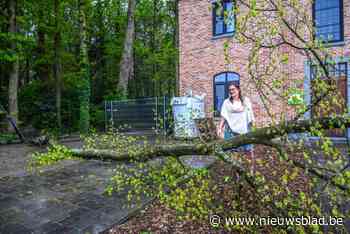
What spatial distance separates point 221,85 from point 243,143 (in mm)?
9607

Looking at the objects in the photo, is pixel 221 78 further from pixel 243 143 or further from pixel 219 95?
pixel 243 143

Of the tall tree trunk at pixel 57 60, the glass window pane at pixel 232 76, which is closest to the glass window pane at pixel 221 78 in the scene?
the glass window pane at pixel 232 76

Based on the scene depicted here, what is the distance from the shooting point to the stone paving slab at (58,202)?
3314mm

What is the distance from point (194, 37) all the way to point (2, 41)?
8062 mm

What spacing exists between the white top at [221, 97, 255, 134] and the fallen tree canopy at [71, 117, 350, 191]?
186 cm

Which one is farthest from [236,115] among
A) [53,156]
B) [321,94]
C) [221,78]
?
[221,78]

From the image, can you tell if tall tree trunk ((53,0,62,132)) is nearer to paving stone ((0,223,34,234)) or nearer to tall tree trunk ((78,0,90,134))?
tall tree trunk ((78,0,90,134))

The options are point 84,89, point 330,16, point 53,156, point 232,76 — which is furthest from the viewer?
point 84,89

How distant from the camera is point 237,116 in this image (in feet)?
13.2

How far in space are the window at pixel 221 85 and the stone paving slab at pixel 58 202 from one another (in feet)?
21.0

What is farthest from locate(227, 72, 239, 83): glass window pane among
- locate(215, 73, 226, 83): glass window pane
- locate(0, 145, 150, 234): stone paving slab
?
locate(0, 145, 150, 234): stone paving slab

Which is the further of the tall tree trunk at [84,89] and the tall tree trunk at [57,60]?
the tall tree trunk at [57,60]

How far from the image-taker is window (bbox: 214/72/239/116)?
36.8 feet

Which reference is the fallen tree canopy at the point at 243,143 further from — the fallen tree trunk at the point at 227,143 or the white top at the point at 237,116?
the white top at the point at 237,116
